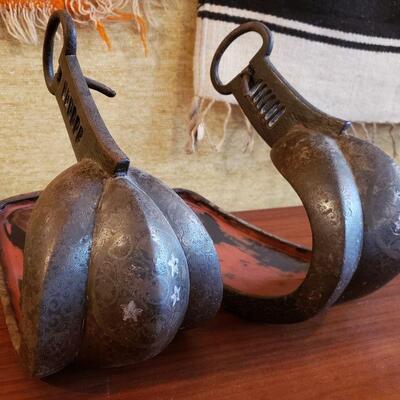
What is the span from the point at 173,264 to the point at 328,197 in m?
0.16

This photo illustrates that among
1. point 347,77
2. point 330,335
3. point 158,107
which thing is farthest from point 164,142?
point 330,335

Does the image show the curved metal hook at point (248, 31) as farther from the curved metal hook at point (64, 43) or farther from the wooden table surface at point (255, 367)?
the wooden table surface at point (255, 367)

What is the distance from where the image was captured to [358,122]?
2.91ft

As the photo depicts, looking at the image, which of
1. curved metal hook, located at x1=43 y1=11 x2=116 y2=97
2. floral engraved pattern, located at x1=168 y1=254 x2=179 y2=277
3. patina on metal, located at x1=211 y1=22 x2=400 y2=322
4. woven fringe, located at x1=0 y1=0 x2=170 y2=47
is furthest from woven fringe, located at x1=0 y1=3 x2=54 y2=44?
floral engraved pattern, located at x1=168 y1=254 x2=179 y2=277

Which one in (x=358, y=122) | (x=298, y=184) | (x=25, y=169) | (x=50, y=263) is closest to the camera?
(x=50, y=263)

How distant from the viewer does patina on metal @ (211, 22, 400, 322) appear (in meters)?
0.44

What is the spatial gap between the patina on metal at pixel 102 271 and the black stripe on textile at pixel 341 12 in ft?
1.40

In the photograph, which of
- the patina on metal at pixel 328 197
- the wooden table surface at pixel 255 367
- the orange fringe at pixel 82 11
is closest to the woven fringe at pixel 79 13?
the orange fringe at pixel 82 11

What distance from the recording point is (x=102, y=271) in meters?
0.36

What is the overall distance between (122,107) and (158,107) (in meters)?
0.06

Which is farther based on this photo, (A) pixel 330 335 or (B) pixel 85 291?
(A) pixel 330 335

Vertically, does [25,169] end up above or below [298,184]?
below

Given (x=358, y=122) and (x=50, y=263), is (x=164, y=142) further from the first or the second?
(x=50, y=263)

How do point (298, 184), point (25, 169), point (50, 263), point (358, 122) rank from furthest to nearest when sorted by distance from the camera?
point (358, 122)
point (25, 169)
point (298, 184)
point (50, 263)
